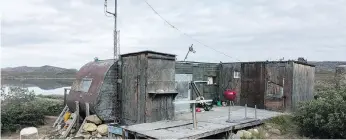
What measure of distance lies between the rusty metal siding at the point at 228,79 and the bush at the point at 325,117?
18.6 ft

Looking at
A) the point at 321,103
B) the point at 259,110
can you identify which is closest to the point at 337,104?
the point at 321,103

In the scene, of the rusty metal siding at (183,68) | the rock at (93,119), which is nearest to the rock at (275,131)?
the rusty metal siding at (183,68)

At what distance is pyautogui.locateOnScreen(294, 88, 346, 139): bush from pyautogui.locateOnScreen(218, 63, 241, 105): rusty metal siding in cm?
568

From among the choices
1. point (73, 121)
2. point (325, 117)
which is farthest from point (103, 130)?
point (325, 117)

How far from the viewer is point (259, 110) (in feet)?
53.2

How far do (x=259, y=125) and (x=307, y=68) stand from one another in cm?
714

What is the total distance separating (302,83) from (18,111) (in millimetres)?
15132

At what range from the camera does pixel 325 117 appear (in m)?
11.4

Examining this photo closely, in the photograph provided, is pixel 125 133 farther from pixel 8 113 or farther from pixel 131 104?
pixel 8 113

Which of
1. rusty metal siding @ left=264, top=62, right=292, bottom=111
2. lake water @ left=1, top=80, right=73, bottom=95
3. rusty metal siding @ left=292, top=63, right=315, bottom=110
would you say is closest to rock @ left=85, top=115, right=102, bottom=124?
lake water @ left=1, top=80, right=73, bottom=95

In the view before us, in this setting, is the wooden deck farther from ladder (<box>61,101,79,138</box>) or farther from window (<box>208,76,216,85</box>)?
window (<box>208,76,216,85</box>)

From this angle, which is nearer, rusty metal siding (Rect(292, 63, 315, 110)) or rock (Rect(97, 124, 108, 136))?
rock (Rect(97, 124, 108, 136))

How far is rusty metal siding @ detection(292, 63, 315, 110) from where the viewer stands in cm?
1594

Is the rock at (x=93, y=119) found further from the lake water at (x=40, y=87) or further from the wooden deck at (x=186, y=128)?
the lake water at (x=40, y=87)
